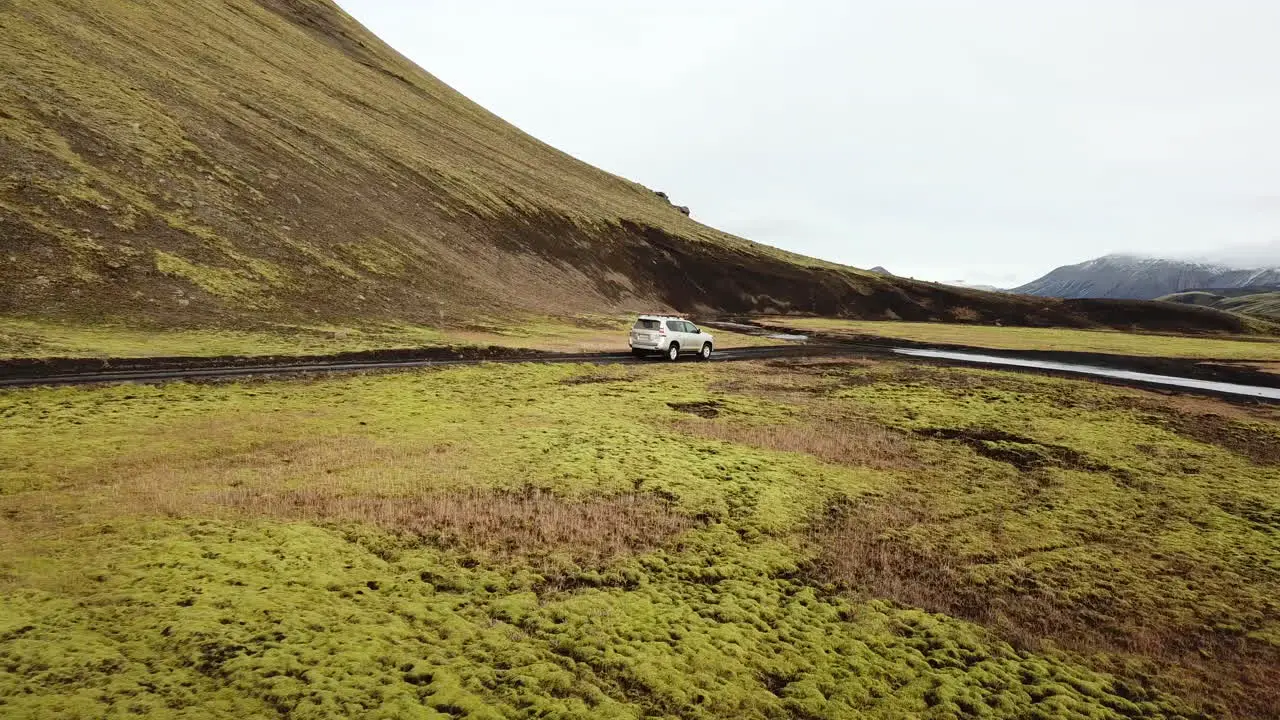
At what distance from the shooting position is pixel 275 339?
1254 inches

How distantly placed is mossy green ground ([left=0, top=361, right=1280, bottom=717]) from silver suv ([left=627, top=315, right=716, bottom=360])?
17.4 metres

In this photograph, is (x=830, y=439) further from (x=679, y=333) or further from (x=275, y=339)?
(x=275, y=339)

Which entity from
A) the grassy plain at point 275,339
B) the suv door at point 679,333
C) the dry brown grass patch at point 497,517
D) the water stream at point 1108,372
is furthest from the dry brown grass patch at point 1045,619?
the water stream at point 1108,372

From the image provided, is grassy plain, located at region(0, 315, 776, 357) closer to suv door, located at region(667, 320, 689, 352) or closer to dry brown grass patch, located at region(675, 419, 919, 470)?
suv door, located at region(667, 320, 689, 352)

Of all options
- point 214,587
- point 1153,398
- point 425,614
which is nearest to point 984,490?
point 425,614

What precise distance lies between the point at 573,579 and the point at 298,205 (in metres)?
56.8

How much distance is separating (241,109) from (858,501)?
71777 mm

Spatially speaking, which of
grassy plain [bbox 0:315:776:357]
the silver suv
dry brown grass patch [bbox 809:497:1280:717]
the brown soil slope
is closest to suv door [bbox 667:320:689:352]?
the silver suv

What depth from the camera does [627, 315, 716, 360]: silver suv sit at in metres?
34.1

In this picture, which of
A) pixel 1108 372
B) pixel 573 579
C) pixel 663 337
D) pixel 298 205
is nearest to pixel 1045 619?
pixel 573 579

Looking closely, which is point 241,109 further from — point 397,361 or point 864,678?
point 864,678

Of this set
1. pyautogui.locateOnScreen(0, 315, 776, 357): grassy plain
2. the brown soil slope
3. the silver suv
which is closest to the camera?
pyautogui.locateOnScreen(0, 315, 776, 357): grassy plain

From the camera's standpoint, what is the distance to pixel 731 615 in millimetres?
7656

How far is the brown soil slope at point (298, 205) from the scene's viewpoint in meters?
37.3
